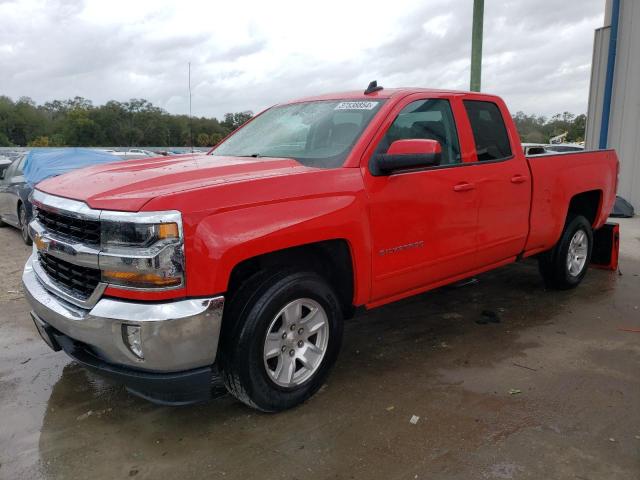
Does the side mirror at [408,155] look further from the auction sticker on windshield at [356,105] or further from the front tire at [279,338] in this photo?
the front tire at [279,338]

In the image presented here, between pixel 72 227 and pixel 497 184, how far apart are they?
3052 mm

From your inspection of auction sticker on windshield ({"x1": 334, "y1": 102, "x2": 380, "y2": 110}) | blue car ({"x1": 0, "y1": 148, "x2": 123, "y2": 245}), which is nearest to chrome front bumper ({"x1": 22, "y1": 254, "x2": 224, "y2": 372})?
auction sticker on windshield ({"x1": 334, "y1": 102, "x2": 380, "y2": 110})

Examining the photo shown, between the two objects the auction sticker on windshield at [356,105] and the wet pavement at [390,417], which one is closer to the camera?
the wet pavement at [390,417]

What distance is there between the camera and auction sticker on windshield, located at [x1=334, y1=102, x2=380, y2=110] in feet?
12.2

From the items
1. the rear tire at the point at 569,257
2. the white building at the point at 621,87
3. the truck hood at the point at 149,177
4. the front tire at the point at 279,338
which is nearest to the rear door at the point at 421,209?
the front tire at the point at 279,338

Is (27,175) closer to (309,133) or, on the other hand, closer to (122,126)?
(309,133)

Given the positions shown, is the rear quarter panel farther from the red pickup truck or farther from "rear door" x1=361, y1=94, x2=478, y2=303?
"rear door" x1=361, y1=94, x2=478, y2=303

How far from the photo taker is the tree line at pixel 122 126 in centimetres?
701

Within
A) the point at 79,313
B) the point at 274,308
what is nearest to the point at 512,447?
the point at 274,308

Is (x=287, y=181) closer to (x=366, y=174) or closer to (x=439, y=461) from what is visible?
(x=366, y=174)

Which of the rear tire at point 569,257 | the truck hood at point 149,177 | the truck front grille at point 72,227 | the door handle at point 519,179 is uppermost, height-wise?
the truck hood at point 149,177

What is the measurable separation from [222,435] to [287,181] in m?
1.42

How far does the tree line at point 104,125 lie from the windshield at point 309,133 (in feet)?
3.54

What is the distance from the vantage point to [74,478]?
8.47 ft
